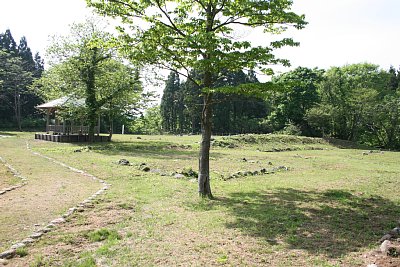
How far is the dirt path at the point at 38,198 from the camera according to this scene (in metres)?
5.54

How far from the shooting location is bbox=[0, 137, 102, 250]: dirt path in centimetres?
554

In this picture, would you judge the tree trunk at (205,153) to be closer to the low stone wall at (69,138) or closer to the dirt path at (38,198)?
the dirt path at (38,198)

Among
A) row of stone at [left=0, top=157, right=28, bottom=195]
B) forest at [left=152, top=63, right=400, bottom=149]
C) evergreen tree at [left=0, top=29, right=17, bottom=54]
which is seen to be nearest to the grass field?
row of stone at [left=0, top=157, right=28, bottom=195]

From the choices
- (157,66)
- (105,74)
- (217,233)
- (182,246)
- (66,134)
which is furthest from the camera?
(66,134)

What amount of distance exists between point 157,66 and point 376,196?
6719 millimetres

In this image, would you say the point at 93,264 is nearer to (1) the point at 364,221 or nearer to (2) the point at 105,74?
(1) the point at 364,221

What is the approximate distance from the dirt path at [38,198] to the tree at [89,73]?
12.7 metres

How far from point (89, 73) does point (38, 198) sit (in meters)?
17.9

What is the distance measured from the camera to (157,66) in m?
8.11

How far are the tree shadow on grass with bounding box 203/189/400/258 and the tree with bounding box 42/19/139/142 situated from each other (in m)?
18.0

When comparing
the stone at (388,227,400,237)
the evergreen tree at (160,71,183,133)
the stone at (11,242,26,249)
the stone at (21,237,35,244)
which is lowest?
the stone at (11,242,26,249)

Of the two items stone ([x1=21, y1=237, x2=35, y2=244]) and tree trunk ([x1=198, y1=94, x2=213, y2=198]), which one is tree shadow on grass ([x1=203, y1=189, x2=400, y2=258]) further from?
stone ([x1=21, y1=237, x2=35, y2=244])

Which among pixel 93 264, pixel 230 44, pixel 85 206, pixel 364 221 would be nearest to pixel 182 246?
pixel 93 264

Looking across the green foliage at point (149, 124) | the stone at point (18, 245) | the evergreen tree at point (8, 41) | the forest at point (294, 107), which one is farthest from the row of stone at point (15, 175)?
the evergreen tree at point (8, 41)
